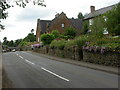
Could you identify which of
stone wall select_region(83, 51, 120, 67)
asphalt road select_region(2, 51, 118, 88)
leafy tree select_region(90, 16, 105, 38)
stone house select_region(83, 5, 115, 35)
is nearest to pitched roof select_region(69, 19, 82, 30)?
stone house select_region(83, 5, 115, 35)

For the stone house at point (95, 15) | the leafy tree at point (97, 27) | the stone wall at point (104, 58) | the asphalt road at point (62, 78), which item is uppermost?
the stone house at point (95, 15)

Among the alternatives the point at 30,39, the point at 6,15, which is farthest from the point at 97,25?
the point at 30,39

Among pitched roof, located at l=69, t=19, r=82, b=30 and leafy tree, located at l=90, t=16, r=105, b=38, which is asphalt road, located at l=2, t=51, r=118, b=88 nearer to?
leafy tree, located at l=90, t=16, r=105, b=38

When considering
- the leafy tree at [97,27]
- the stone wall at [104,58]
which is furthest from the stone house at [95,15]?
the stone wall at [104,58]

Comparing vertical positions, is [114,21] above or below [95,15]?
below

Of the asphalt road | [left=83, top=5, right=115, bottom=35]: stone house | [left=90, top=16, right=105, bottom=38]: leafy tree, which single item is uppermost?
[left=83, top=5, right=115, bottom=35]: stone house

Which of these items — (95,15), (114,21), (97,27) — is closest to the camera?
(97,27)

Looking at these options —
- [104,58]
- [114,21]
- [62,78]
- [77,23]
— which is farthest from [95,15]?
[77,23]

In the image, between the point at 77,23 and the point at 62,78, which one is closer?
the point at 62,78

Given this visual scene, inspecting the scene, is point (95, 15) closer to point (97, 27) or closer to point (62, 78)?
point (97, 27)

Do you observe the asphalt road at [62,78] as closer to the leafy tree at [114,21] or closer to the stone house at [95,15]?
the leafy tree at [114,21]

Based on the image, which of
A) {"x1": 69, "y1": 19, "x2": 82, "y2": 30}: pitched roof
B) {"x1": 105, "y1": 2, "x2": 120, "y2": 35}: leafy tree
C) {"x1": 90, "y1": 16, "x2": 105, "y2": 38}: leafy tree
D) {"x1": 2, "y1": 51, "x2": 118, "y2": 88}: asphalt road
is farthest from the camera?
{"x1": 69, "y1": 19, "x2": 82, "y2": 30}: pitched roof

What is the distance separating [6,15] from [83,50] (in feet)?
42.6

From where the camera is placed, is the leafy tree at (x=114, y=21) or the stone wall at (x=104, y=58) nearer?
the stone wall at (x=104, y=58)
